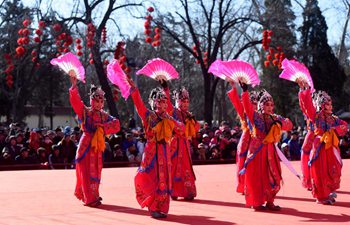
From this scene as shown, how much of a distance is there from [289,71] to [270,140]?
43.5 inches

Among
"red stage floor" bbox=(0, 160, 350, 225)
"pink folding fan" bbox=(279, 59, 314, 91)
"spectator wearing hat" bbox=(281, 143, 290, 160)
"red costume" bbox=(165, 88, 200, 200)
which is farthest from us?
"spectator wearing hat" bbox=(281, 143, 290, 160)

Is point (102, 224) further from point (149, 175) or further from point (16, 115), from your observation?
point (16, 115)

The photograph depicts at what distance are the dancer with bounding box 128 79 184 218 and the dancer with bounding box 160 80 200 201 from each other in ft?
3.97

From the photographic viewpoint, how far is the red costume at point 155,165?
6.04 metres

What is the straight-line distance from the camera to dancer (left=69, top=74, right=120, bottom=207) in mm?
6902

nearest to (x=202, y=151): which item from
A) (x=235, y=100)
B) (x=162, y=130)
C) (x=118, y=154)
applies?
(x=118, y=154)

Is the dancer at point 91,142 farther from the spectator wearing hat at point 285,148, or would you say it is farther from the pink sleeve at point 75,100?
the spectator wearing hat at point 285,148

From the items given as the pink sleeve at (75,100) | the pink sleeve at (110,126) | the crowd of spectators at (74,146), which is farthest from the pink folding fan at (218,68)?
the crowd of spectators at (74,146)

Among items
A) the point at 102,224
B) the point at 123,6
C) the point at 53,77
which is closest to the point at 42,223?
the point at 102,224

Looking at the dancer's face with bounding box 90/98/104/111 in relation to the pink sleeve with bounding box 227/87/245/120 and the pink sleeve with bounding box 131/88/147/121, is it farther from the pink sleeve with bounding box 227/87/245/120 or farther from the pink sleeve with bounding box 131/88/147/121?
the pink sleeve with bounding box 227/87/245/120

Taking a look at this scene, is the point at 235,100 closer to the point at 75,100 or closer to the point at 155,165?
the point at 155,165

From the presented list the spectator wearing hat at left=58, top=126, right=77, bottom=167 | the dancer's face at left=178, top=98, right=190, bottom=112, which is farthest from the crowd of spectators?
the dancer's face at left=178, top=98, right=190, bottom=112

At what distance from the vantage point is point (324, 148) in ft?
24.2

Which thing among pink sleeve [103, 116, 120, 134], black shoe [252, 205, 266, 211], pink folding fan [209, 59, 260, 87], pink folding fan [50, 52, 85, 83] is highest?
pink folding fan [50, 52, 85, 83]
